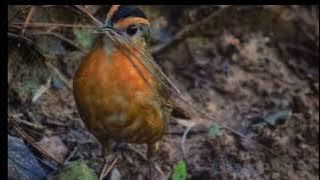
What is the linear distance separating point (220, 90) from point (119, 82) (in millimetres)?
1883

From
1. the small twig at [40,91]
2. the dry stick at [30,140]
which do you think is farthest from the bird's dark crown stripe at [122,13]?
the small twig at [40,91]

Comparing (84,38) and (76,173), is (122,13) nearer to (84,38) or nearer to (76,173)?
(76,173)

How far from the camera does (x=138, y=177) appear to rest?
4.11m

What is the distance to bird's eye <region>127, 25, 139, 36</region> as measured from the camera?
137 inches

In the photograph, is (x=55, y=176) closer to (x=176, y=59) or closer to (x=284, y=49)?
(x=176, y=59)

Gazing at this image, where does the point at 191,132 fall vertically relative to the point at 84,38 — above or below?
below

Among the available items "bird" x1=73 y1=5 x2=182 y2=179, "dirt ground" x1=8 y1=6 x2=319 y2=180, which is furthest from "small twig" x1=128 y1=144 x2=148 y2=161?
"bird" x1=73 y1=5 x2=182 y2=179

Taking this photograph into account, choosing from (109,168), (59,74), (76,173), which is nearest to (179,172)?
(109,168)

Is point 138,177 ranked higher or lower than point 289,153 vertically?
higher

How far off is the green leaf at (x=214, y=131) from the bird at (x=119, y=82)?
3.52 feet

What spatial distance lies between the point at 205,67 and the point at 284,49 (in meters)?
0.68

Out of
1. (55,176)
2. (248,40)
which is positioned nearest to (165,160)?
(55,176)

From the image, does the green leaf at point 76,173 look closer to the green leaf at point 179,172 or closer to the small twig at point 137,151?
the green leaf at point 179,172

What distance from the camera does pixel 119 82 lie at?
3406 mm
